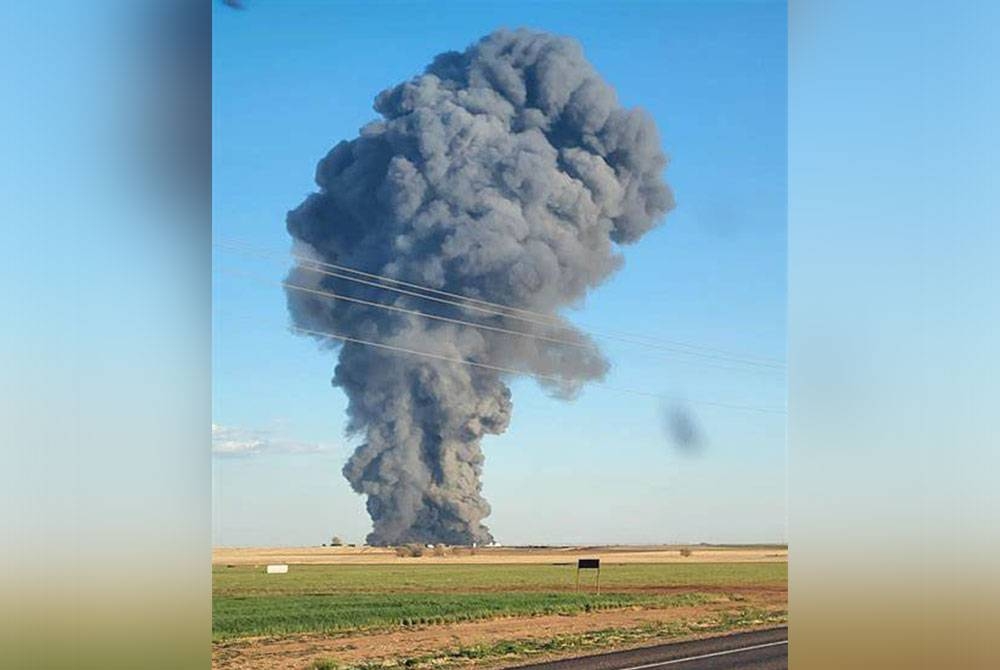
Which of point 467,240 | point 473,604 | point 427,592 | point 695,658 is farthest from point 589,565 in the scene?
point 467,240

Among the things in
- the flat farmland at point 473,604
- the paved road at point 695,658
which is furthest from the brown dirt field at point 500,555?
the paved road at point 695,658

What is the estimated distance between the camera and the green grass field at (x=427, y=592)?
1308cm

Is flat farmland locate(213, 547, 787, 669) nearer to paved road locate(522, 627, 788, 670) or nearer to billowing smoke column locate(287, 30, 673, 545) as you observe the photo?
paved road locate(522, 627, 788, 670)

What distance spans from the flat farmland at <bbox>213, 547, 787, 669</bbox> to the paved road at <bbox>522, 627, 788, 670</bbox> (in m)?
0.47

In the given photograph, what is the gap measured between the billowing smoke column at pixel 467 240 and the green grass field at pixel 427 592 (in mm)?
638

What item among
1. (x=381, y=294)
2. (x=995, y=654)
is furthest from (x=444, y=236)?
(x=995, y=654)

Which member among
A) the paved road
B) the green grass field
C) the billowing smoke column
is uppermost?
the billowing smoke column

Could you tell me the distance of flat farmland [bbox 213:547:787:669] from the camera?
39.0 feet

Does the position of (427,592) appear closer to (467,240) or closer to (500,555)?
(500,555)

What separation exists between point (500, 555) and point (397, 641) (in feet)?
10.6

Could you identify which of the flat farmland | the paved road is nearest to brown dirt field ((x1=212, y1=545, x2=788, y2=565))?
the flat farmland

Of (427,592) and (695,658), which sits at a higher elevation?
(427,592)

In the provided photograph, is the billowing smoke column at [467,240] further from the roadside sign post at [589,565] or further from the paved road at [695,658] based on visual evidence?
the paved road at [695,658]

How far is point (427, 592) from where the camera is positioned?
48.0ft
